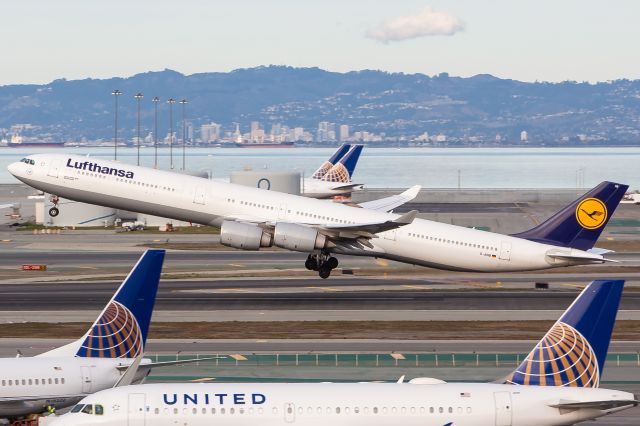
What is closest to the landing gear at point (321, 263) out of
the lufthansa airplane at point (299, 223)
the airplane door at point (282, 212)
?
the lufthansa airplane at point (299, 223)

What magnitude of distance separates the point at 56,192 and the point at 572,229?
31659mm

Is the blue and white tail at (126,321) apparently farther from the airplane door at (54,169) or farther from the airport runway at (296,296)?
the airplane door at (54,169)

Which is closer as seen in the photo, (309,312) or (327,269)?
(309,312)

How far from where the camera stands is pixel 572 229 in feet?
226

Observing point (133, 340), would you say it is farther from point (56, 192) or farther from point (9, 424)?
point (56, 192)

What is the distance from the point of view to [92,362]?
3750 cm

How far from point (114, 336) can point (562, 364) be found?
1469cm

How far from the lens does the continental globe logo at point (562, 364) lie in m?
33.9

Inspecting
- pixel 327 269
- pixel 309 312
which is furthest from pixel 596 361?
pixel 327 269

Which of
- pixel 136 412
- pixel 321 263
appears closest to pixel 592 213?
pixel 321 263

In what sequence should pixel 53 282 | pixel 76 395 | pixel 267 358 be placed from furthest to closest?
pixel 53 282, pixel 267 358, pixel 76 395

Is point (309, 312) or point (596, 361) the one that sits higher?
point (596, 361)

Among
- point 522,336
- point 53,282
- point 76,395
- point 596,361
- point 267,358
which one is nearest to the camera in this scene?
point 596,361

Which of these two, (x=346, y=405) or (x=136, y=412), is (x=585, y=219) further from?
(x=136, y=412)
